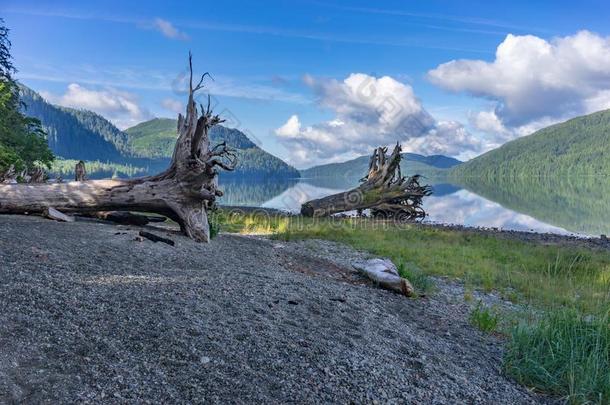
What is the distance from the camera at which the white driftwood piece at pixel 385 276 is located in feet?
32.7

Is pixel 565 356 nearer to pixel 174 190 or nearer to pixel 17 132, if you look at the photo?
pixel 174 190

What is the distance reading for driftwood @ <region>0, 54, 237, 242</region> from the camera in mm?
12828

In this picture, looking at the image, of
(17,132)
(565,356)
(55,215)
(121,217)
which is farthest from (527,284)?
(17,132)

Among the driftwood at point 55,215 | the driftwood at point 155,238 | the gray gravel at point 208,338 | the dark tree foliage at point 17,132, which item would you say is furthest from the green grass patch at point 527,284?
the dark tree foliage at point 17,132

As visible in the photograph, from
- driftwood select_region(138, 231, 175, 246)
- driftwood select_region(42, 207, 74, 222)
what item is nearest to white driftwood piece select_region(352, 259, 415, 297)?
driftwood select_region(138, 231, 175, 246)

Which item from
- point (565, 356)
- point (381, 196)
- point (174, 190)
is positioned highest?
point (381, 196)

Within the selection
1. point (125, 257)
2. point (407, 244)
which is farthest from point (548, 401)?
point (407, 244)

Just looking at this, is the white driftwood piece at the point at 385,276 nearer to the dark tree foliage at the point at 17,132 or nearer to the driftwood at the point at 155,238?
the driftwood at the point at 155,238

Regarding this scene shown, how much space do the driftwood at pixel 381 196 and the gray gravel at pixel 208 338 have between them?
21.8m

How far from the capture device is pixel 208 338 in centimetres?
513

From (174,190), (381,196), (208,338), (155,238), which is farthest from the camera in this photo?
(381,196)

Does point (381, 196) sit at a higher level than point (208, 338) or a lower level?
higher

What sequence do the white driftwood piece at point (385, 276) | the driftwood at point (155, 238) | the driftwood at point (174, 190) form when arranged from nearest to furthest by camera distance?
the white driftwood piece at point (385, 276), the driftwood at point (155, 238), the driftwood at point (174, 190)

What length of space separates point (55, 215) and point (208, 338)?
908 cm
